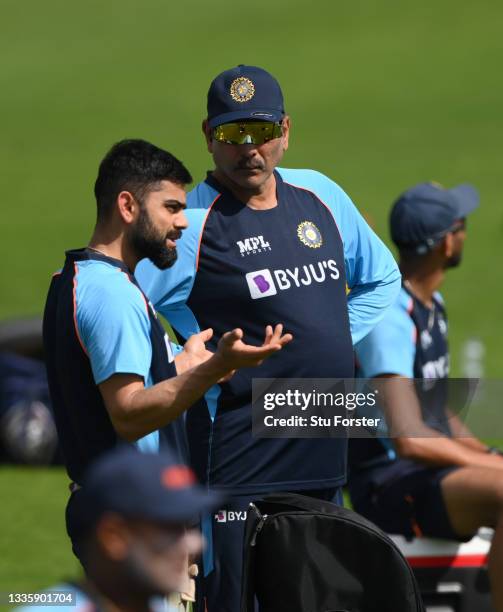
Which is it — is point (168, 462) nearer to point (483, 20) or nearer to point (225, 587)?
point (225, 587)

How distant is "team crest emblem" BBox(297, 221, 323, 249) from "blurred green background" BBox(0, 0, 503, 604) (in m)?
9.40

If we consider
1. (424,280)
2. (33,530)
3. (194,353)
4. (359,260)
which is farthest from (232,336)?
(33,530)

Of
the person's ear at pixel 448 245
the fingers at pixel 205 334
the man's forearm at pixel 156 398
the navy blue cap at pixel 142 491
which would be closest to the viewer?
the navy blue cap at pixel 142 491

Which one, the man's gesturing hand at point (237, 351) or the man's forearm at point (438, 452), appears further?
the man's forearm at point (438, 452)

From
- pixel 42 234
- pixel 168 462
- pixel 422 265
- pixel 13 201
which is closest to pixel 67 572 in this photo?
pixel 422 265

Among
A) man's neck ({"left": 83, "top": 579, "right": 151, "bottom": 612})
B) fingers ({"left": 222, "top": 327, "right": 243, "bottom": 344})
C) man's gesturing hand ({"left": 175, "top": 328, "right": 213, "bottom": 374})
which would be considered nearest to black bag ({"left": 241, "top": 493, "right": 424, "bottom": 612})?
man's gesturing hand ({"left": 175, "top": 328, "right": 213, "bottom": 374})

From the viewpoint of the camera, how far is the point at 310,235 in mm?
5652

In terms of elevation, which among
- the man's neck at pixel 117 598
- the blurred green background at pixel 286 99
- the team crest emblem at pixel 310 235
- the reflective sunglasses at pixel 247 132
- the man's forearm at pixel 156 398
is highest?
the blurred green background at pixel 286 99

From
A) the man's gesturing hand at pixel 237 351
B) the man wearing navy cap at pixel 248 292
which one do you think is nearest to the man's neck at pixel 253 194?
the man wearing navy cap at pixel 248 292

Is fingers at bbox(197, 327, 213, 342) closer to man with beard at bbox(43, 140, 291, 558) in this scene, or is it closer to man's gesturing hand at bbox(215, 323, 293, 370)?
man with beard at bbox(43, 140, 291, 558)

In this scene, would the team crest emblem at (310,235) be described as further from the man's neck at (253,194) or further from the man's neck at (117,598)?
the man's neck at (117,598)

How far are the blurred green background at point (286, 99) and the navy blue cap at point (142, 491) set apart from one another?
12.0 metres

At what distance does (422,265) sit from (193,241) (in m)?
2.02

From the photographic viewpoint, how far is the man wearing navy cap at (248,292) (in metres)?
5.54
